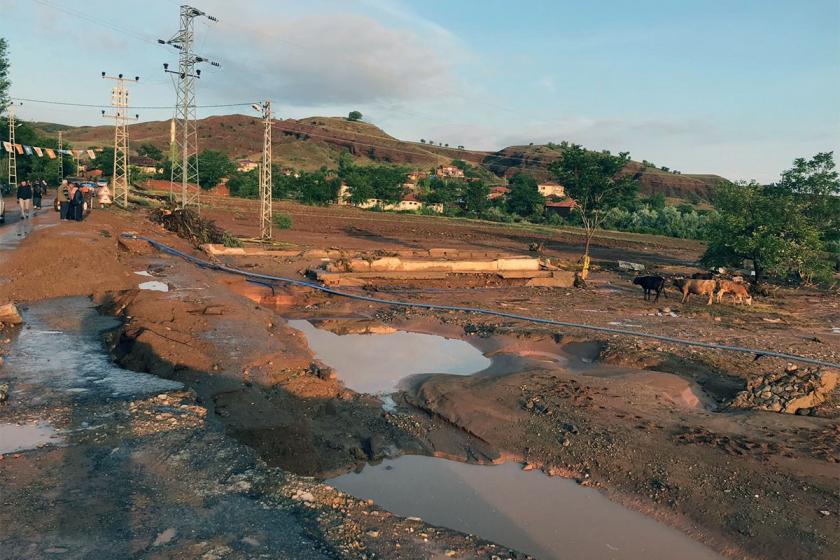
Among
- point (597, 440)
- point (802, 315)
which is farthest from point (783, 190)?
point (597, 440)

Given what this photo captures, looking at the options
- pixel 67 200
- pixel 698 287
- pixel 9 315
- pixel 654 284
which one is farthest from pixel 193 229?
pixel 698 287

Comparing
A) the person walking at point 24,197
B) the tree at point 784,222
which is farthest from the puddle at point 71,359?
the tree at point 784,222

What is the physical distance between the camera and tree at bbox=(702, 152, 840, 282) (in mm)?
19953

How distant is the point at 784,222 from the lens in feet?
68.2

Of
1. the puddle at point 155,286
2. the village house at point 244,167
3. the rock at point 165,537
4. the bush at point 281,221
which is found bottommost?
the rock at point 165,537

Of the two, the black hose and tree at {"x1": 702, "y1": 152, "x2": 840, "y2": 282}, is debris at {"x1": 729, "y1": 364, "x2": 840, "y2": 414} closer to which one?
the black hose

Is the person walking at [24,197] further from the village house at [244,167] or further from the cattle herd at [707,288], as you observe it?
the village house at [244,167]

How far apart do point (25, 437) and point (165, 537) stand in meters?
2.70

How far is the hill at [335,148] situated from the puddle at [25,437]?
117 metres

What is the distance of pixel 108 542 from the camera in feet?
13.9

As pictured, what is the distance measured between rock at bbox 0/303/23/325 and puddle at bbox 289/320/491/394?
17.3ft

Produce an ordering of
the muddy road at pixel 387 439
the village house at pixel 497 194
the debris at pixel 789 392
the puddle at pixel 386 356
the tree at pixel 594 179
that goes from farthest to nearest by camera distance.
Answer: the village house at pixel 497 194
the tree at pixel 594 179
the puddle at pixel 386 356
the debris at pixel 789 392
the muddy road at pixel 387 439

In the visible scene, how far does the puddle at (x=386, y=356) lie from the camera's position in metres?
10.3

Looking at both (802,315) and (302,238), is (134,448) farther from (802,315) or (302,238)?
(302,238)
